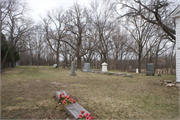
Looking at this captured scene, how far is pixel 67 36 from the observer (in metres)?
23.3

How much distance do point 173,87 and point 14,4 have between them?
60.8ft

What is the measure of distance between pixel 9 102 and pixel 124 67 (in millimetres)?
28647

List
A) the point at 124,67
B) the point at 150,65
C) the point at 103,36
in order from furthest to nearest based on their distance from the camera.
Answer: the point at 124,67
the point at 103,36
the point at 150,65

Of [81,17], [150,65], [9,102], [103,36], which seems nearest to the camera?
[9,102]

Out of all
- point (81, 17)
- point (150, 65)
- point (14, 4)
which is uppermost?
point (81, 17)

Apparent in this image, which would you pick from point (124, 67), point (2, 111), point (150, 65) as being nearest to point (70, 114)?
point (2, 111)

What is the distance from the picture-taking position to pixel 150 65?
44.1ft

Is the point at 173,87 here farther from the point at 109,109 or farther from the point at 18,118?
the point at 18,118

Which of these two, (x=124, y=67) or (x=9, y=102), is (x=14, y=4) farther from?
(x=124, y=67)

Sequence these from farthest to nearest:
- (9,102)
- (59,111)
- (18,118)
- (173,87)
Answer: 1. (173,87)
2. (9,102)
3. (59,111)
4. (18,118)

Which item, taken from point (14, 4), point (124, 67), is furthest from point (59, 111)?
point (124, 67)

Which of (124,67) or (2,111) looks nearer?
(2,111)

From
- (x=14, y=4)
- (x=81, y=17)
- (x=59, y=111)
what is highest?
(x=81, y=17)

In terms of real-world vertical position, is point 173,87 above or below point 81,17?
below
